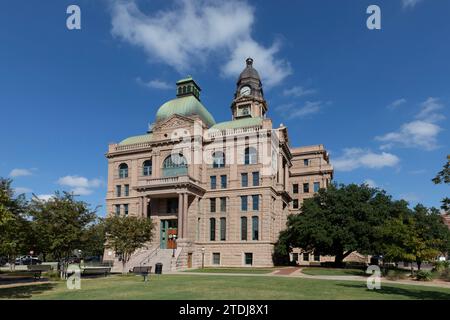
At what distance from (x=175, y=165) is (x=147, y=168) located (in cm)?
618

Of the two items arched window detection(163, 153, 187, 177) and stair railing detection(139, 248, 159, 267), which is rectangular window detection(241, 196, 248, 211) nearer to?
arched window detection(163, 153, 187, 177)

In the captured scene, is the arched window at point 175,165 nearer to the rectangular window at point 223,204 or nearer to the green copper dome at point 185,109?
the rectangular window at point 223,204

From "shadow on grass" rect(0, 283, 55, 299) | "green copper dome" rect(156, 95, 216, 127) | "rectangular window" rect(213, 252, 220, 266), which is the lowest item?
"rectangular window" rect(213, 252, 220, 266)

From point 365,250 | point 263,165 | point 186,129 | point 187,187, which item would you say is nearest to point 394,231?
point 365,250

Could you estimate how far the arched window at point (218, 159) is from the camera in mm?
53031

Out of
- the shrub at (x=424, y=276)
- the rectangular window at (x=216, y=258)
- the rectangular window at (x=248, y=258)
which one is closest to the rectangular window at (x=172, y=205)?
the rectangular window at (x=216, y=258)

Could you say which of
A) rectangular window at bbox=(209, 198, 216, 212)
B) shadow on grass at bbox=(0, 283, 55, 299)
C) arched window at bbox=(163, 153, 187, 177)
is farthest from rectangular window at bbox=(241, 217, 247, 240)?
shadow on grass at bbox=(0, 283, 55, 299)

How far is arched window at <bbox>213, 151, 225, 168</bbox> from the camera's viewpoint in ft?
174

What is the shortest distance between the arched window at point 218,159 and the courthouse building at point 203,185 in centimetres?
14

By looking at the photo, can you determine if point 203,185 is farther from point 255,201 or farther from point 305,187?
point 305,187

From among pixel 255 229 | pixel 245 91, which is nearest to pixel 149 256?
pixel 255 229

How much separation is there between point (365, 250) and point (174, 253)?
860 inches

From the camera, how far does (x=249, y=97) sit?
7188 centimetres

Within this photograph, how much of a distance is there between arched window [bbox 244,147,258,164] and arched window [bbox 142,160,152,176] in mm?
15214
